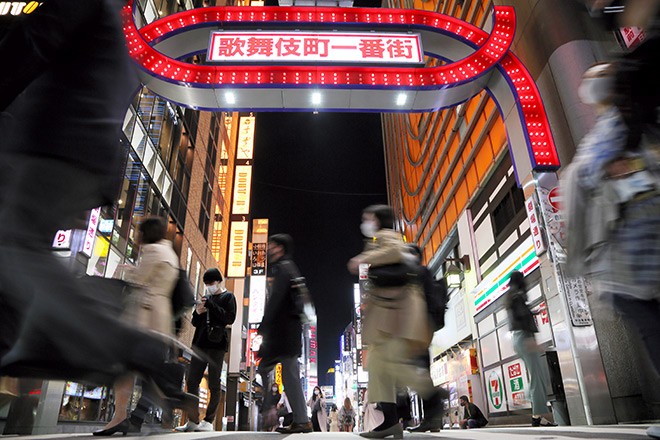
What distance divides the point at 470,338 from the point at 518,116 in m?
9.33

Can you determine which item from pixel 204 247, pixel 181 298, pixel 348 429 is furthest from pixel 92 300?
pixel 204 247

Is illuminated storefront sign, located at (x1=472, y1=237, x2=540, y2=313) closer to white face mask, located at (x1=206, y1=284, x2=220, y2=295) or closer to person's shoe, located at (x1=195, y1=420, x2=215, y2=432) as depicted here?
white face mask, located at (x1=206, y1=284, x2=220, y2=295)

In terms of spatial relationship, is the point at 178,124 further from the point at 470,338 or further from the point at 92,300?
the point at 92,300

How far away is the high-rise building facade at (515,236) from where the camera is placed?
568cm

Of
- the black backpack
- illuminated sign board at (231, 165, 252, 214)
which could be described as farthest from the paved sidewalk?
illuminated sign board at (231, 165, 252, 214)

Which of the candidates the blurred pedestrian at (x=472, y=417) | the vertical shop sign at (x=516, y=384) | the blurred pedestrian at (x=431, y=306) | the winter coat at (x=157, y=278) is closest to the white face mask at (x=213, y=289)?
the winter coat at (x=157, y=278)

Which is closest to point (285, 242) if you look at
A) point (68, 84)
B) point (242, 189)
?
point (68, 84)

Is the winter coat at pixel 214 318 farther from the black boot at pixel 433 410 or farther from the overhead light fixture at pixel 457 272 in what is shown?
the overhead light fixture at pixel 457 272

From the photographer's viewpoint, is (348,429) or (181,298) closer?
(181,298)

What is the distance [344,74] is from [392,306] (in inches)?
221

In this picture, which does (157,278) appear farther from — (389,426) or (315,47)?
(315,47)

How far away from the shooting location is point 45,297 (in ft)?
3.05

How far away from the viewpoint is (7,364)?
35.0 inches

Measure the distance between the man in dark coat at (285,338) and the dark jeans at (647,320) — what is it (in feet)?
9.51
